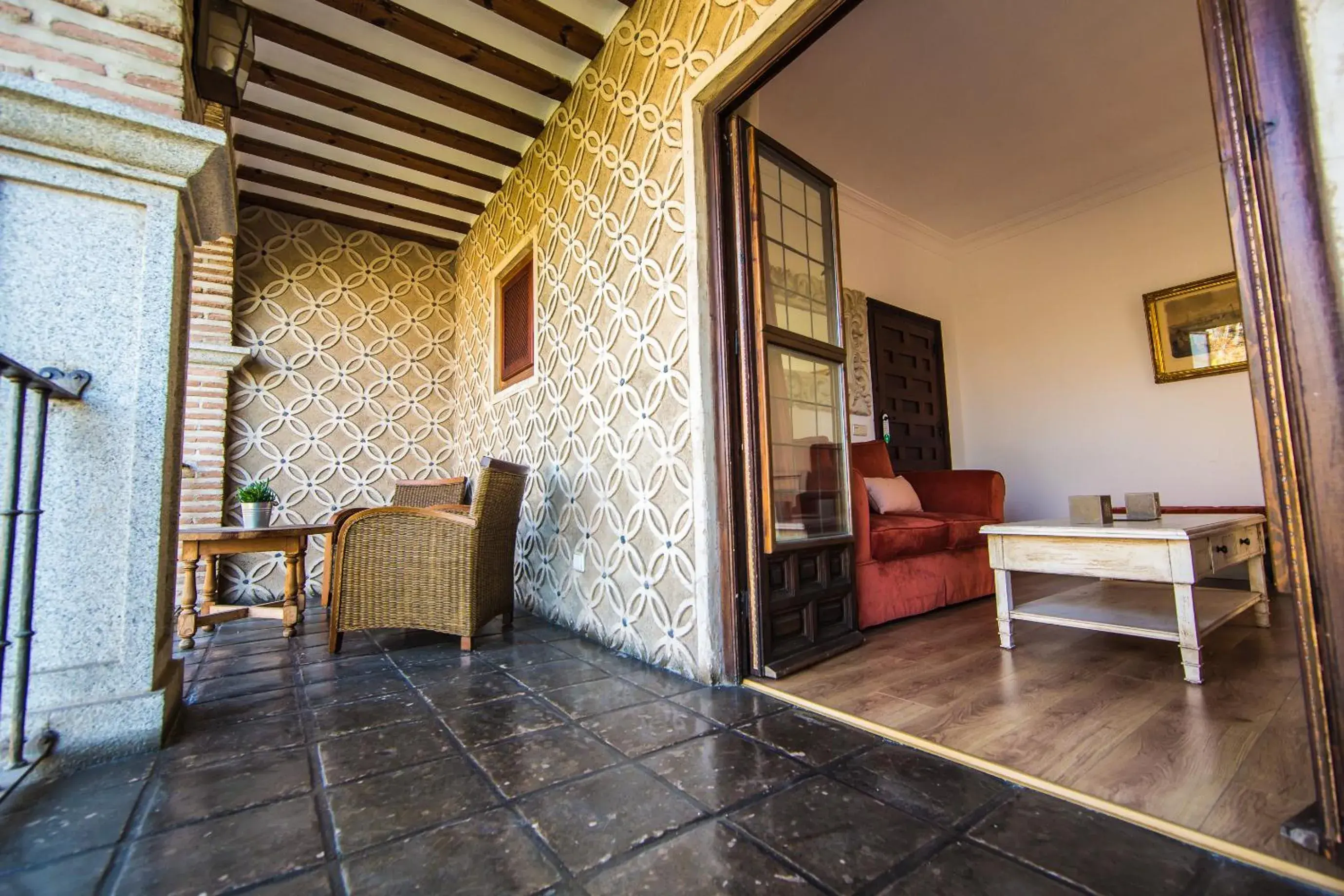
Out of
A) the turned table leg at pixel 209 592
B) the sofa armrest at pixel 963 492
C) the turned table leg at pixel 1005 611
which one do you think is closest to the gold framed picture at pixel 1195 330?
the sofa armrest at pixel 963 492

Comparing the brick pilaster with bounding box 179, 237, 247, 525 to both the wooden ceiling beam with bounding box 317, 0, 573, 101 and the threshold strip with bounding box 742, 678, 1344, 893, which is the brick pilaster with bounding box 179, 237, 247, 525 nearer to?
the wooden ceiling beam with bounding box 317, 0, 573, 101

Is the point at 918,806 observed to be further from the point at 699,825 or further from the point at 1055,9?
the point at 1055,9

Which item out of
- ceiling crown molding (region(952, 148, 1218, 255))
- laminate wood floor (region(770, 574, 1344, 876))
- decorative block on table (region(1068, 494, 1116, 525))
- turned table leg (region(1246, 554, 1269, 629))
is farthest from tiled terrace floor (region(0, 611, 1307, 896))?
ceiling crown molding (region(952, 148, 1218, 255))

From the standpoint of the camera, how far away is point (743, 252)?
2.29 meters

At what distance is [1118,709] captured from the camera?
1756mm

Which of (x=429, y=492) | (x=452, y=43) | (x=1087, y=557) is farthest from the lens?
(x=429, y=492)

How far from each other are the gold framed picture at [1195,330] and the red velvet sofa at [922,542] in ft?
7.40

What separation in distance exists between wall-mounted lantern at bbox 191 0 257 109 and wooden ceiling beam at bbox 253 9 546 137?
517mm

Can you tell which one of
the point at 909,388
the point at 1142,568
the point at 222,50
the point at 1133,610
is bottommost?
the point at 1133,610

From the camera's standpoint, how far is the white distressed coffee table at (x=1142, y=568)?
2.04m

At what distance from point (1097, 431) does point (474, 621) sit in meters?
5.41

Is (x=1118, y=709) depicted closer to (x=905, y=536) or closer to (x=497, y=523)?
(x=905, y=536)

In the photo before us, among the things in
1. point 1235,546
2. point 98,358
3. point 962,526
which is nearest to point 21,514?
point 98,358

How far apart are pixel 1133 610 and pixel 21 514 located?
3778mm
